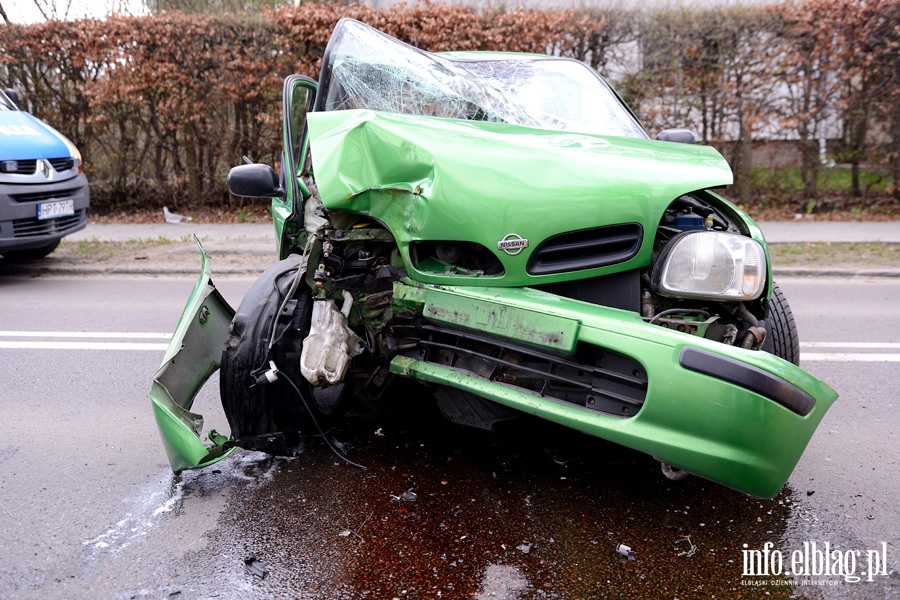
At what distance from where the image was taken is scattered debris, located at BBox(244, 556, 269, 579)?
2531mm

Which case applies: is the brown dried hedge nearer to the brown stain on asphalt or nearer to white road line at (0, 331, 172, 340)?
white road line at (0, 331, 172, 340)

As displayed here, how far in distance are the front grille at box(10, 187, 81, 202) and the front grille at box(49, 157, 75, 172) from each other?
22cm

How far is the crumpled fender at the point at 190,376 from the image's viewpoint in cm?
296

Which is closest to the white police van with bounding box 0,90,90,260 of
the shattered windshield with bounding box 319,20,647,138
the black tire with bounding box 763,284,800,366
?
the shattered windshield with bounding box 319,20,647,138

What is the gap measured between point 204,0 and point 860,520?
13796mm

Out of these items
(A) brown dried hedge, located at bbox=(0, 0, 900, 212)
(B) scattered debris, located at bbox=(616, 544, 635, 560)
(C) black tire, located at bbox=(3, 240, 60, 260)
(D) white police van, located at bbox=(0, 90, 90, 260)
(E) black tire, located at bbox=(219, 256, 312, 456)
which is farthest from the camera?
(A) brown dried hedge, located at bbox=(0, 0, 900, 212)

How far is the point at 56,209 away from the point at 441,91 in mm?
5555

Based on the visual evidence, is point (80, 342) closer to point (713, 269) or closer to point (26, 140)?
point (26, 140)

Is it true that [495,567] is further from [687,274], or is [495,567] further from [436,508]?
[687,274]

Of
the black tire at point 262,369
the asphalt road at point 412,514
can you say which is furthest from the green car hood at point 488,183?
the asphalt road at point 412,514

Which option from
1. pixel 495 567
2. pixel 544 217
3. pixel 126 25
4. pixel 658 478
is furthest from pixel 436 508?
pixel 126 25

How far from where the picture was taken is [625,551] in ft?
8.68

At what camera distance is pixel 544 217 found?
266 centimetres

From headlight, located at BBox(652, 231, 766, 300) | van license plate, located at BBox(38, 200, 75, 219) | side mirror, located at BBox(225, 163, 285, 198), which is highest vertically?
side mirror, located at BBox(225, 163, 285, 198)
